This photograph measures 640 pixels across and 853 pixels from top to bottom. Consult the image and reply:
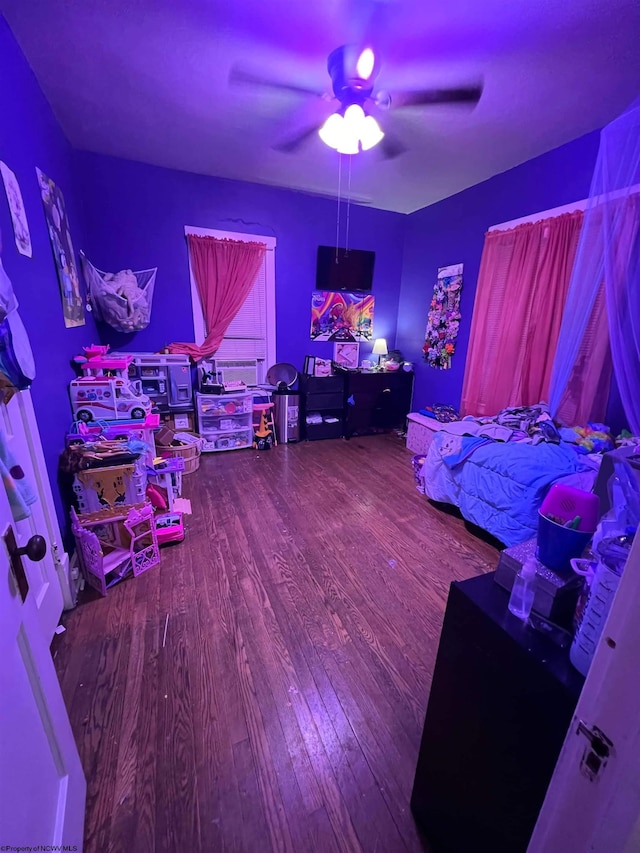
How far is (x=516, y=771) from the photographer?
70 centimetres

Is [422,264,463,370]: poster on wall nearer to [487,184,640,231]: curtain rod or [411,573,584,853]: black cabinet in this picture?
[487,184,640,231]: curtain rod

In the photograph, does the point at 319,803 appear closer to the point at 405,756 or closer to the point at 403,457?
the point at 405,756

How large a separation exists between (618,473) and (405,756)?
4.42 feet

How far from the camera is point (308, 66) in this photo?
189 centimetres

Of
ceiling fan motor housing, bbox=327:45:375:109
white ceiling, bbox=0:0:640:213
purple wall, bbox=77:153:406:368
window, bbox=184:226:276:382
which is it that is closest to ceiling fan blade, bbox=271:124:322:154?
white ceiling, bbox=0:0:640:213

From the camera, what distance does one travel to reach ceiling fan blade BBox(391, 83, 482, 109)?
1.94 m

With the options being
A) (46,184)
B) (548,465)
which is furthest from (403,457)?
(46,184)

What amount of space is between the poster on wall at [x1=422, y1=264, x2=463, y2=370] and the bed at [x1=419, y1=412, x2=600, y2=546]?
1407mm

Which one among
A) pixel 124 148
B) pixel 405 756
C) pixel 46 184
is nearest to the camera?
pixel 405 756

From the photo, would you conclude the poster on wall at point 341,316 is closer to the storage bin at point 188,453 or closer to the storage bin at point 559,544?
the storage bin at point 188,453

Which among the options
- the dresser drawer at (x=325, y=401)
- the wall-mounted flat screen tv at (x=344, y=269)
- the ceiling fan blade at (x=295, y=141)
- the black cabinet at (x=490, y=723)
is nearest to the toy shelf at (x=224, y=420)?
the dresser drawer at (x=325, y=401)

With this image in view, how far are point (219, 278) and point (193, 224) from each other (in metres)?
0.56

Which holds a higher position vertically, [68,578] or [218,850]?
[68,578]

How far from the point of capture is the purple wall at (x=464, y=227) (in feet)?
8.58
